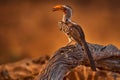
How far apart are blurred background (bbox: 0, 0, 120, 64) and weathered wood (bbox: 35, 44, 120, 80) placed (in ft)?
7.01

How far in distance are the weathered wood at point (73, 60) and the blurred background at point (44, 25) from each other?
2.14 metres

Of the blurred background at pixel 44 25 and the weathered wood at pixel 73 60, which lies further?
the blurred background at pixel 44 25

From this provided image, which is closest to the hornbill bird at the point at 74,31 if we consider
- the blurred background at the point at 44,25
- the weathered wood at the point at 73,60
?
the weathered wood at the point at 73,60

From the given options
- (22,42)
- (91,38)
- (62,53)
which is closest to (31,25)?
(22,42)

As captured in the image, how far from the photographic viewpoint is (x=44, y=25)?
573 cm

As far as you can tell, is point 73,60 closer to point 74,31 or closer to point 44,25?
point 74,31

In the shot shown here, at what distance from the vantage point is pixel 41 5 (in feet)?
18.8

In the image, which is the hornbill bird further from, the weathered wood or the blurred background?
the blurred background

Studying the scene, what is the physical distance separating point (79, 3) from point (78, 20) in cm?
17

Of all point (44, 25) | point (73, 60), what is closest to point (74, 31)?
point (73, 60)

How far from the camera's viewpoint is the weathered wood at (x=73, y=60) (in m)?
3.29

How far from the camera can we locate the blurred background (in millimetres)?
5578

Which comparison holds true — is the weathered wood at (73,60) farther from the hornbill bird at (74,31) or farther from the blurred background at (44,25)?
the blurred background at (44,25)

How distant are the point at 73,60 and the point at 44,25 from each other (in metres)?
2.42
